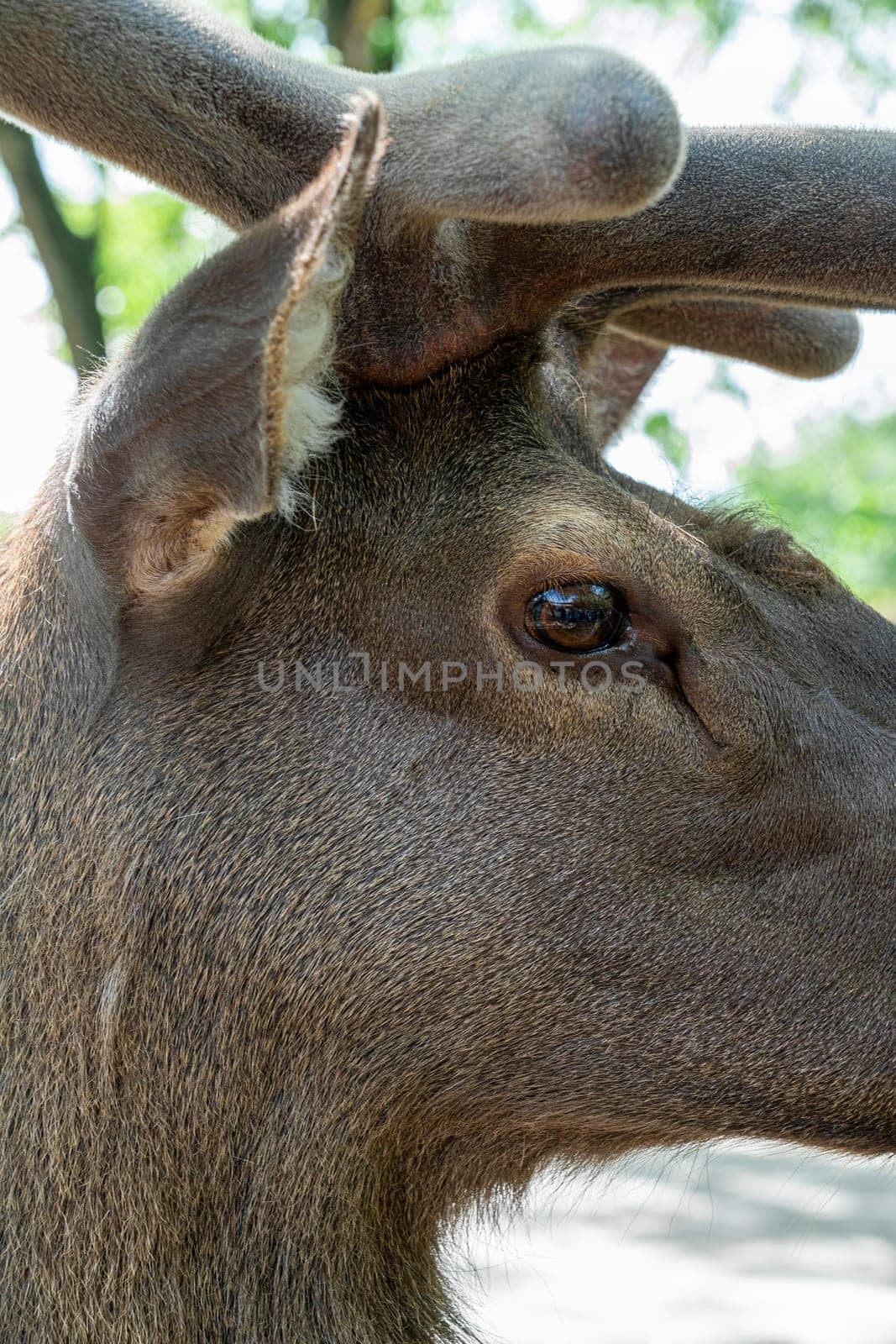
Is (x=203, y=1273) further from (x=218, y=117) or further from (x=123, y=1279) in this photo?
(x=218, y=117)

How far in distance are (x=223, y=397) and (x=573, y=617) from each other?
76 centimetres

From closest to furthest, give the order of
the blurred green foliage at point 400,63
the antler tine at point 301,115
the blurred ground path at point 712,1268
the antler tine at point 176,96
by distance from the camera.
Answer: the antler tine at point 301,115
the antler tine at point 176,96
the blurred ground path at point 712,1268
the blurred green foliage at point 400,63

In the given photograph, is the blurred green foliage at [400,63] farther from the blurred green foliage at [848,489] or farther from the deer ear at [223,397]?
the deer ear at [223,397]

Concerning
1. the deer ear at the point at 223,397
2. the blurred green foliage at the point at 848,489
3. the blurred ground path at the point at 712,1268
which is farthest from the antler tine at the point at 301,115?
the blurred green foliage at the point at 848,489

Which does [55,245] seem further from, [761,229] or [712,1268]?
[761,229]

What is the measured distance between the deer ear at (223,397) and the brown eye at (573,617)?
464 mm

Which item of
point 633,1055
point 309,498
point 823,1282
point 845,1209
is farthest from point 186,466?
point 845,1209

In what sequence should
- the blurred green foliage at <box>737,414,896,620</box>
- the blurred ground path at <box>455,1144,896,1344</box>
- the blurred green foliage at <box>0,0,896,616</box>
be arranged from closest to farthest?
the blurred ground path at <box>455,1144,896,1344</box>, the blurred green foliage at <box>0,0,896,616</box>, the blurred green foliage at <box>737,414,896,620</box>

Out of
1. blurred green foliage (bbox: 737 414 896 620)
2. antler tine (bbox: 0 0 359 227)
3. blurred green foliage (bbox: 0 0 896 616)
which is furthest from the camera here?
blurred green foliage (bbox: 737 414 896 620)

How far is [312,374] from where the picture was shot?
230cm

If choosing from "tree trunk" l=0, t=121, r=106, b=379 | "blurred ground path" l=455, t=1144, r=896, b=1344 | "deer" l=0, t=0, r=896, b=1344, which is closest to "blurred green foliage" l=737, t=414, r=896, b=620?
"blurred ground path" l=455, t=1144, r=896, b=1344

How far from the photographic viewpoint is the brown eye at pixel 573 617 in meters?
2.62

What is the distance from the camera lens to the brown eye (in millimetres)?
2625

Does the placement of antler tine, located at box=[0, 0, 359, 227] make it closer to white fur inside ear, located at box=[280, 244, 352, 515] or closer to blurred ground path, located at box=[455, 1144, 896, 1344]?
white fur inside ear, located at box=[280, 244, 352, 515]
